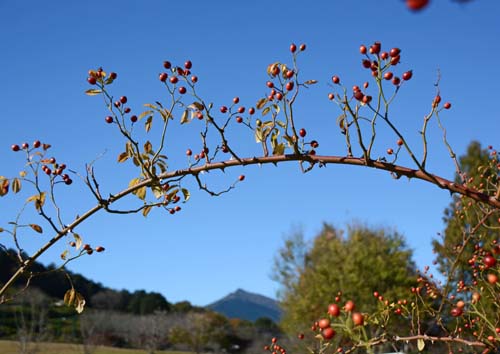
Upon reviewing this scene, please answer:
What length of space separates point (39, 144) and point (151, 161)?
0.62 metres

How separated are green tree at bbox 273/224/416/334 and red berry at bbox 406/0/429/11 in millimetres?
15539

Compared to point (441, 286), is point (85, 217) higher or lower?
lower

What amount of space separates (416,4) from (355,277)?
58.4ft

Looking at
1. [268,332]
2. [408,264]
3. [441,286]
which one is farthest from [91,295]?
[441,286]

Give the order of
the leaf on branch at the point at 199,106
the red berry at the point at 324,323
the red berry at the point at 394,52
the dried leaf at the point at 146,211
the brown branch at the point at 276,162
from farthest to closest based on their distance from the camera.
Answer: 1. the dried leaf at the point at 146,211
2. the leaf on branch at the point at 199,106
3. the red berry at the point at 394,52
4. the brown branch at the point at 276,162
5. the red berry at the point at 324,323

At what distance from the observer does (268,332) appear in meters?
40.3

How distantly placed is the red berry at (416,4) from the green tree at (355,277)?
15539 mm

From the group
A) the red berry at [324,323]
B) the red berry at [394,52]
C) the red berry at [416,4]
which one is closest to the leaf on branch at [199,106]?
the red berry at [394,52]

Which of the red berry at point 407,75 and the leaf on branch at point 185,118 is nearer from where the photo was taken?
the red berry at point 407,75

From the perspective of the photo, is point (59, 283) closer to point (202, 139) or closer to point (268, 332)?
point (268, 332)

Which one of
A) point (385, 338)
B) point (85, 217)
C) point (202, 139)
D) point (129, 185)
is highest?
point (202, 139)

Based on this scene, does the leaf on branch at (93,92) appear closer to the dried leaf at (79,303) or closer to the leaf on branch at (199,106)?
the leaf on branch at (199,106)

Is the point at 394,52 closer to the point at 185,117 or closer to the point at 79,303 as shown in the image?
the point at 185,117

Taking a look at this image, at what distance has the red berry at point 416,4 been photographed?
0.37 m
